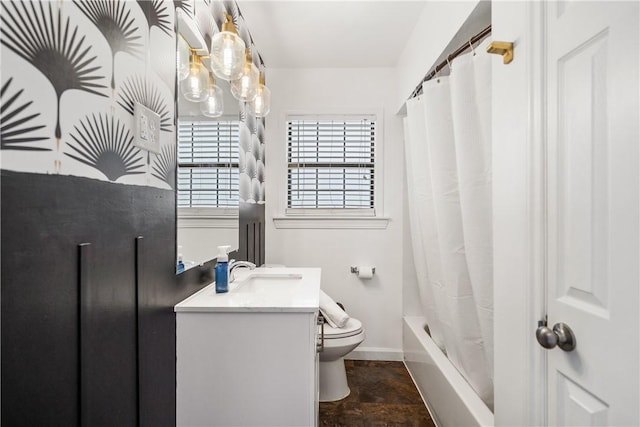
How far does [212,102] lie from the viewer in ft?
5.06

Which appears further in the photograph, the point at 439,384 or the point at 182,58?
the point at 439,384

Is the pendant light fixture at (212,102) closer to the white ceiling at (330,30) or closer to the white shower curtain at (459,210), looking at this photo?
the white ceiling at (330,30)

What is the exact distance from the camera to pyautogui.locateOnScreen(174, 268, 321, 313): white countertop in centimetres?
116

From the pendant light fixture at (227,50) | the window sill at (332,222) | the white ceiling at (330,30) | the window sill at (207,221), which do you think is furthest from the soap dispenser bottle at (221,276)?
the white ceiling at (330,30)

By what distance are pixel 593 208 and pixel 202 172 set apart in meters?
1.35

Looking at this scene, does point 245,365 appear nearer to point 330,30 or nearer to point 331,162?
point 331,162

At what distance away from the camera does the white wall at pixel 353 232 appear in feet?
8.73

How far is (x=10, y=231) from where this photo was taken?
21.6 inches

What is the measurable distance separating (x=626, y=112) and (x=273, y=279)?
1558 mm

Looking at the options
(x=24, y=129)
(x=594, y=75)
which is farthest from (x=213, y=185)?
(x=594, y=75)

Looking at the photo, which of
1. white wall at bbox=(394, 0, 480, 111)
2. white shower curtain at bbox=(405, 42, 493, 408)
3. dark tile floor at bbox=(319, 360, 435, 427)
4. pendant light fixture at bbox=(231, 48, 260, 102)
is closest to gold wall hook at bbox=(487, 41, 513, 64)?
white shower curtain at bbox=(405, 42, 493, 408)

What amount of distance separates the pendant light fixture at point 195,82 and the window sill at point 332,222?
54.5 inches

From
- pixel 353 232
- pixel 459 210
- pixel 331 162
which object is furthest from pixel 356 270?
pixel 459 210

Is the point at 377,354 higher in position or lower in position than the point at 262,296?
lower
